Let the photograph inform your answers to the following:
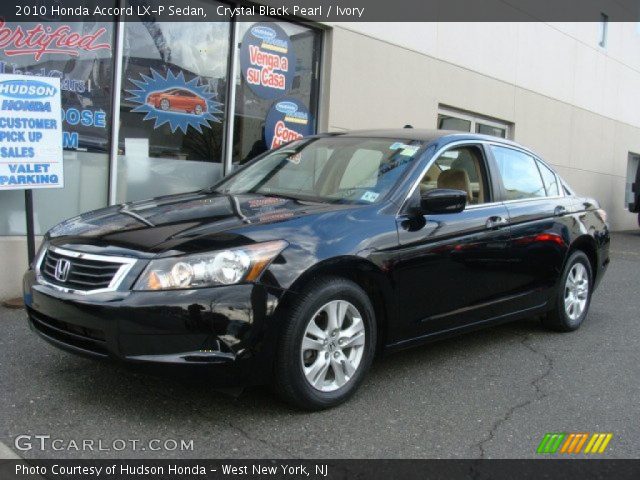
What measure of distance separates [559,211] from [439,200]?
188 cm

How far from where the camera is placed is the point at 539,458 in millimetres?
3381

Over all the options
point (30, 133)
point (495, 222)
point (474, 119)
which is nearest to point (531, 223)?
point (495, 222)

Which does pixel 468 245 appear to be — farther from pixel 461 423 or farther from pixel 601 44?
pixel 601 44

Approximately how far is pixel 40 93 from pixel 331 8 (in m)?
4.31

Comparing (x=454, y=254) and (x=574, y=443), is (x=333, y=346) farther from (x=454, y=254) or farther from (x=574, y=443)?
(x=574, y=443)

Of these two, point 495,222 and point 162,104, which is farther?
point 162,104

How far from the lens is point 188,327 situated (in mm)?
3268

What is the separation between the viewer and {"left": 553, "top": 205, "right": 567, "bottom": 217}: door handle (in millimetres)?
5522

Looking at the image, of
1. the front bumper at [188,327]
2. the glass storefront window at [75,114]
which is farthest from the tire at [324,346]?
the glass storefront window at [75,114]

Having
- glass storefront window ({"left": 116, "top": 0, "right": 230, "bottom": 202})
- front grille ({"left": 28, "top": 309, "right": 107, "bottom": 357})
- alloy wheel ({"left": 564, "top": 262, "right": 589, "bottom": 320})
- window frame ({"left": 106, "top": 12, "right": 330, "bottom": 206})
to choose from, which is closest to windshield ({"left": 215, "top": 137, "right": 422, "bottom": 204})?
window frame ({"left": 106, "top": 12, "right": 330, "bottom": 206})

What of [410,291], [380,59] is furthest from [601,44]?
[410,291]

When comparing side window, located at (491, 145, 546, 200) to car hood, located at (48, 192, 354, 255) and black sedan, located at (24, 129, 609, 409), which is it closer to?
black sedan, located at (24, 129, 609, 409)

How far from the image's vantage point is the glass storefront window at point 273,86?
27.3ft

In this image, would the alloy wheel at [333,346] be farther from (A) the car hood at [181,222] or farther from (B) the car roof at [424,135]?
(B) the car roof at [424,135]
